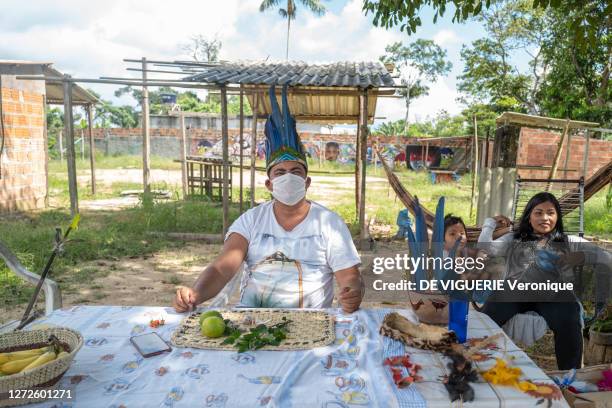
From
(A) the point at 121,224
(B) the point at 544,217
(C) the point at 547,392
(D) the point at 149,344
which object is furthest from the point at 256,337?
(A) the point at 121,224

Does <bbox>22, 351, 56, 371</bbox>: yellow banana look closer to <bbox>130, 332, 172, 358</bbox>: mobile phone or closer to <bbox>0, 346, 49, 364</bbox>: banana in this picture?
<bbox>0, 346, 49, 364</bbox>: banana

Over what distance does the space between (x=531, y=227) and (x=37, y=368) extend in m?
2.43

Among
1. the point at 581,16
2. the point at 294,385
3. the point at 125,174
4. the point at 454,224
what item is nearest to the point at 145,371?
the point at 294,385

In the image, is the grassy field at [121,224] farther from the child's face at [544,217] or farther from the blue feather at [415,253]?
the child's face at [544,217]

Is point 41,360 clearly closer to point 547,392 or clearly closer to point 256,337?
point 256,337

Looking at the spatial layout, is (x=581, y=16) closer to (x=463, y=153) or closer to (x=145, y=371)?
(x=145, y=371)

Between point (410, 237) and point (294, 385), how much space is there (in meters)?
0.64

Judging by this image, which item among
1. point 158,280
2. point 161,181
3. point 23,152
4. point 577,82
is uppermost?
point 577,82

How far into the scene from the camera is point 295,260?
76.6 inches

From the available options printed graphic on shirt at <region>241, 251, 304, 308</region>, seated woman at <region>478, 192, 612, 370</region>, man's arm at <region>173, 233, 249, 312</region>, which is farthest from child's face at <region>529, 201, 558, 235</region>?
man's arm at <region>173, 233, 249, 312</region>

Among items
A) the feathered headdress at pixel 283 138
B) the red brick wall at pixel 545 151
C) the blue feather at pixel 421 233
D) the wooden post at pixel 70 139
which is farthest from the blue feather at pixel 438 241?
the red brick wall at pixel 545 151

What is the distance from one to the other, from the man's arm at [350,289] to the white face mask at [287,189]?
0.39m

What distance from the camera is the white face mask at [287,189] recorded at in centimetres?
201

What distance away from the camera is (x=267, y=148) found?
7.23 ft
